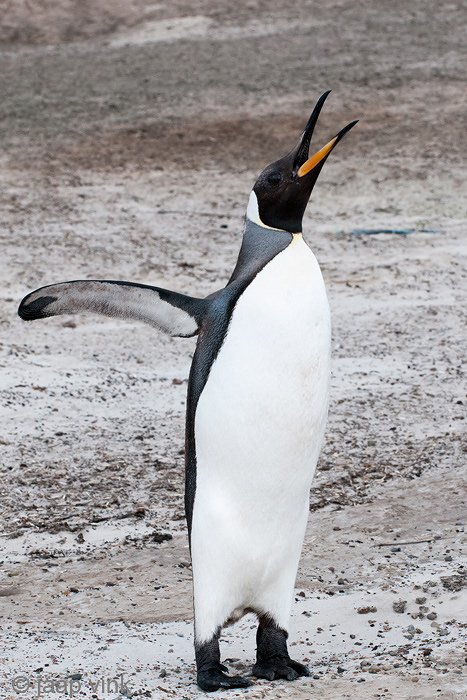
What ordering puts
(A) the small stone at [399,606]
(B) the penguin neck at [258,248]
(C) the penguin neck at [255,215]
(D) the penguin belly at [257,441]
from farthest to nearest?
(A) the small stone at [399,606] < (C) the penguin neck at [255,215] < (B) the penguin neck at [258,248] < (D) the penguin belly at [257,441]

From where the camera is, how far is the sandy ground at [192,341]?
3887mm

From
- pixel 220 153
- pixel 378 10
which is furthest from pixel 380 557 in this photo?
pixel 378 10

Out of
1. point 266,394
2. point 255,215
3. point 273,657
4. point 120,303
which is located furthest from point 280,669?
point 255,215

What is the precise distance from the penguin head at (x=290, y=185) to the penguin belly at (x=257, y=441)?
27 centimetres

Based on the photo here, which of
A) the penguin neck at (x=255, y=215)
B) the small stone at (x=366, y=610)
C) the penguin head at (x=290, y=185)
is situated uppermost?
the penguin head at (x=290, y=185)

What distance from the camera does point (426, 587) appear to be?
4109 millimetres

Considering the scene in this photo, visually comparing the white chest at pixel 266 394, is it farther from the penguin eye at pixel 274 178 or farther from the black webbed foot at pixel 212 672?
the black webbed foot at pixel 212 672

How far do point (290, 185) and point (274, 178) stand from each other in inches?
2.5

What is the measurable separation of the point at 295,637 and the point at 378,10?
13.0 metres

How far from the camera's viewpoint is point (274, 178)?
3729 mm

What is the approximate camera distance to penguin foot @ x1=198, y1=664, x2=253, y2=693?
3.38 m

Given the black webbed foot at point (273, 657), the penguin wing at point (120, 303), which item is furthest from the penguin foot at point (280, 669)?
the penguin wing at point (120, 303)

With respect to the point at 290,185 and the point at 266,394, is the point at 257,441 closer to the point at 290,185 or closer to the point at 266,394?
the point at 266,394

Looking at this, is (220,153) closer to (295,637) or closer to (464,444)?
(464,444)
